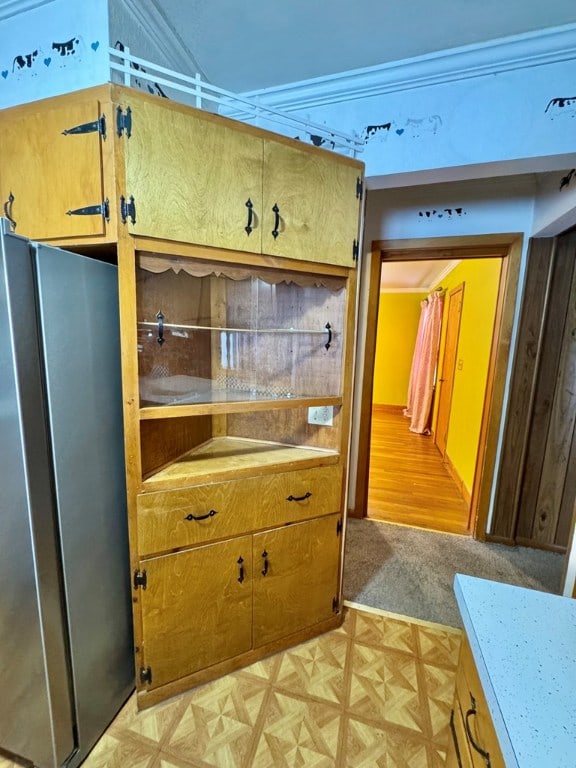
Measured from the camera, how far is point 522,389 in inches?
92.5

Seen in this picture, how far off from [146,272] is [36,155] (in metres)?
0.49

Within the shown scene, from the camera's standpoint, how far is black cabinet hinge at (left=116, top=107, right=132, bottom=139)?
1.05 meters

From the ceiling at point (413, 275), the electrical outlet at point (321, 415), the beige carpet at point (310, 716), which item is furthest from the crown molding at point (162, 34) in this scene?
the ceiling at point (413, 275)

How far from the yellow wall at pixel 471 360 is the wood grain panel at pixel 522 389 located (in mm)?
447

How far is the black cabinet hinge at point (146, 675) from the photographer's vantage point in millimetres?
1315

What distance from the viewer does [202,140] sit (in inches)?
45.4

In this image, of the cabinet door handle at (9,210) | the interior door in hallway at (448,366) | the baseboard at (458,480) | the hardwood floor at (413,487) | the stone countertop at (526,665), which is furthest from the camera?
the interior door in hallway at (448,366)

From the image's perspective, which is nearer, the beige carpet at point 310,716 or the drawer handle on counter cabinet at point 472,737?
the drawer handle on counter cabinet at point 472,737

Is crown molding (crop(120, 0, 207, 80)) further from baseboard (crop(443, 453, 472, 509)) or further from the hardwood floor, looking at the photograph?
baseboard (crop(443, 453, 472, 509))

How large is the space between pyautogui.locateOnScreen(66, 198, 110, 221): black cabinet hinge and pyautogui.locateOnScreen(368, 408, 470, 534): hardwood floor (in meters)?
2.71

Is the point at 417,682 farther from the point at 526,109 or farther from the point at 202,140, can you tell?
the point at 526,109

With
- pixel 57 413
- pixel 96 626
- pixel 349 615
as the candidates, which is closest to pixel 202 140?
pixel 57 413

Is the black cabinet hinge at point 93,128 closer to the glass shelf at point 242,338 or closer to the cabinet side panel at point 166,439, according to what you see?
the glass shelf at point 242,338

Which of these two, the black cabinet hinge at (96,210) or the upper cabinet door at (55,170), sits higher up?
the upper cabinet door at (55,170)
